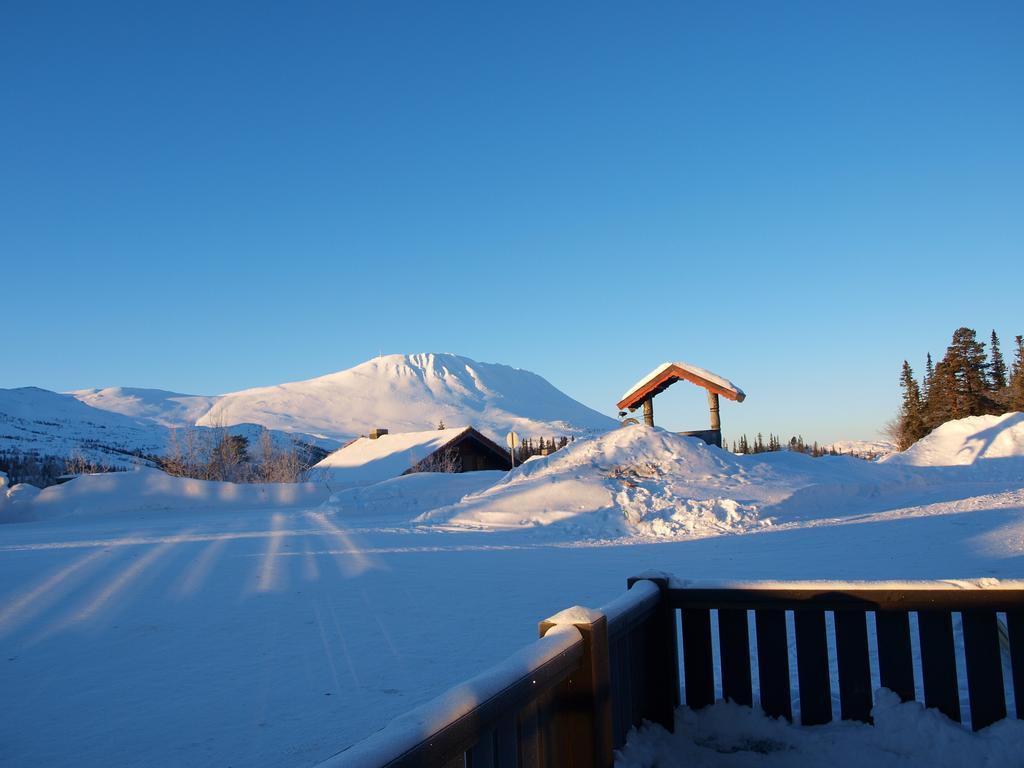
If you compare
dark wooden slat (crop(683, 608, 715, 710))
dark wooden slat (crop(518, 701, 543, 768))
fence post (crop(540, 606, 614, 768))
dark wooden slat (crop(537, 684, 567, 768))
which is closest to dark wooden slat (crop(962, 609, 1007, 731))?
dark wooden slat (crop(683, 608, 715, 710))

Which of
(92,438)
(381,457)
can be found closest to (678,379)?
(381,457)

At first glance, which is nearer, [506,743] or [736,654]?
[506,743]

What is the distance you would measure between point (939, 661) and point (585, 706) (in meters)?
1.90

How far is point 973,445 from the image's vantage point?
32.9 meters

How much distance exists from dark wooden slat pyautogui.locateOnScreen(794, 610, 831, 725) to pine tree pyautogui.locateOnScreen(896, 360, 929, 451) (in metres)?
56.0

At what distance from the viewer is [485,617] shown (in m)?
8.30

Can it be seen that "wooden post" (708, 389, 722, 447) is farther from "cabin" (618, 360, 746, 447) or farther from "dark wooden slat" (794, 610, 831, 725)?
"dark wooden slat" (794, 610, 831, 725)

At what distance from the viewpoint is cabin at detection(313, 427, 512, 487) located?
39.6m

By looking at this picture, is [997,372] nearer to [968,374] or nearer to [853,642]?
[968,374]

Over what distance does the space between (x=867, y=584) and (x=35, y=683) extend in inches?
248

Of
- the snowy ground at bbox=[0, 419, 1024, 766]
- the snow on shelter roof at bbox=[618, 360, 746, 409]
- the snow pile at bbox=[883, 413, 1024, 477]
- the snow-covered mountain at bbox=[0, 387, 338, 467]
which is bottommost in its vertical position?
the snowy ground at bbox=[0, 419, 1024, 766]

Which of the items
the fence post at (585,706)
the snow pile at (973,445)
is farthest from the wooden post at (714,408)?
the fence post at (585,706)

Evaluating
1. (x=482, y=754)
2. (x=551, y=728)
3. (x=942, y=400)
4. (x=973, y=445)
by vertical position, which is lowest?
(x=551, y=728)

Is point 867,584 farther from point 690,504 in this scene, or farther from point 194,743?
point 690,504
